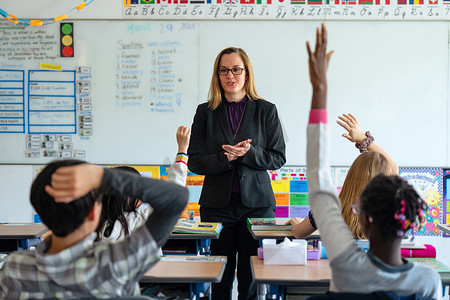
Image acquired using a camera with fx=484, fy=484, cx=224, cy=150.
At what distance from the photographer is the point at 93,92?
4570 mm

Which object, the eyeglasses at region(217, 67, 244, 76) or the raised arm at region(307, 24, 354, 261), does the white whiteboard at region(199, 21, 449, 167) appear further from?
the raised arm at region(307, 24, 354, 261)

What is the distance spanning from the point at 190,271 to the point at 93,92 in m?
3.09

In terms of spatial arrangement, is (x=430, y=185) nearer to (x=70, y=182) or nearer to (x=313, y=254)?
(x=313, y=254)

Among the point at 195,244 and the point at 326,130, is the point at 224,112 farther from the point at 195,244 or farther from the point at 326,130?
the point at 326,130

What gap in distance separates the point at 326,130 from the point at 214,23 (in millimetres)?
3479

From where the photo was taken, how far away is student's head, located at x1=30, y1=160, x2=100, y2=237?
1.14m

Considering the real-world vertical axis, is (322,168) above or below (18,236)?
above

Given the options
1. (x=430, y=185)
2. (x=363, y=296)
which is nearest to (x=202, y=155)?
(x=363, y=296)

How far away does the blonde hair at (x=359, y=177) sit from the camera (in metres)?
2.12

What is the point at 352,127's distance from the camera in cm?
245

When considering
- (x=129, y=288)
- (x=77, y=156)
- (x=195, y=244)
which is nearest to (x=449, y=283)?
(x=129, y=288)


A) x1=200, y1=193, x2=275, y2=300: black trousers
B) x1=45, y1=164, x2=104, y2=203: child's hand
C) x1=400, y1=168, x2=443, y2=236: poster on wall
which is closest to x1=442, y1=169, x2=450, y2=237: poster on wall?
x1=400, y1=168, x2=443, y2=236: poster on wall

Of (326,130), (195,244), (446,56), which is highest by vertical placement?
(446,56)

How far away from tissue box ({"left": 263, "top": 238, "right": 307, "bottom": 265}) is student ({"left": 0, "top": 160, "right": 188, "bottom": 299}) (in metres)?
0.83
